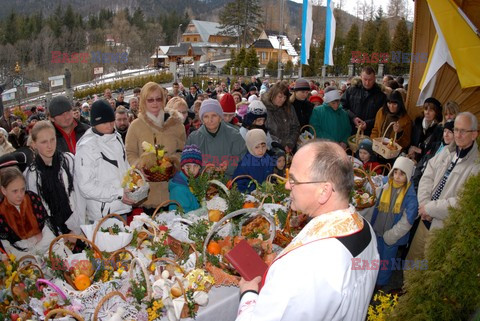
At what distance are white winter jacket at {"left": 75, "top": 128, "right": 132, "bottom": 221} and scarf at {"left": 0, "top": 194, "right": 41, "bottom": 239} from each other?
0.43 m

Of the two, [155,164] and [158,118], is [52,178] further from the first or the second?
[158,118]

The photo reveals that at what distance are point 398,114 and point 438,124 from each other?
74 cm

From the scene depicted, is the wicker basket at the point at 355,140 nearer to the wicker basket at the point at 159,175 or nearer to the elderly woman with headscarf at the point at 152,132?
the elderly woman with headscarf at the point at 152,132

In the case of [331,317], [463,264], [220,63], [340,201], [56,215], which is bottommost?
[220,63]

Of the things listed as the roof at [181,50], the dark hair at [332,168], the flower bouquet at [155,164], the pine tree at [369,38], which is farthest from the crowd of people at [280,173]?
the roof at [181,50]

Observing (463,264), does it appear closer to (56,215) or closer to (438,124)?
(56,215)

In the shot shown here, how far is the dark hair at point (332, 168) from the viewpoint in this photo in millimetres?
1610

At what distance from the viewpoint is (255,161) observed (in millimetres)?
4438

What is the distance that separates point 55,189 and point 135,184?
0.67 metres

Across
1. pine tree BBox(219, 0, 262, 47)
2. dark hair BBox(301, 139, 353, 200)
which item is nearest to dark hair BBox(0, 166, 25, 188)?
dark hair BBox(301, 139, 353, 200)

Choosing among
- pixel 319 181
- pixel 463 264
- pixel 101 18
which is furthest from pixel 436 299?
pixel 101 18

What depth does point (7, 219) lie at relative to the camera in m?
2.99

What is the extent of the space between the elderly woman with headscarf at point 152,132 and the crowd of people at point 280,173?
0.01 metres

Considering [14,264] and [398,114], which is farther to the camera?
[398,114]
